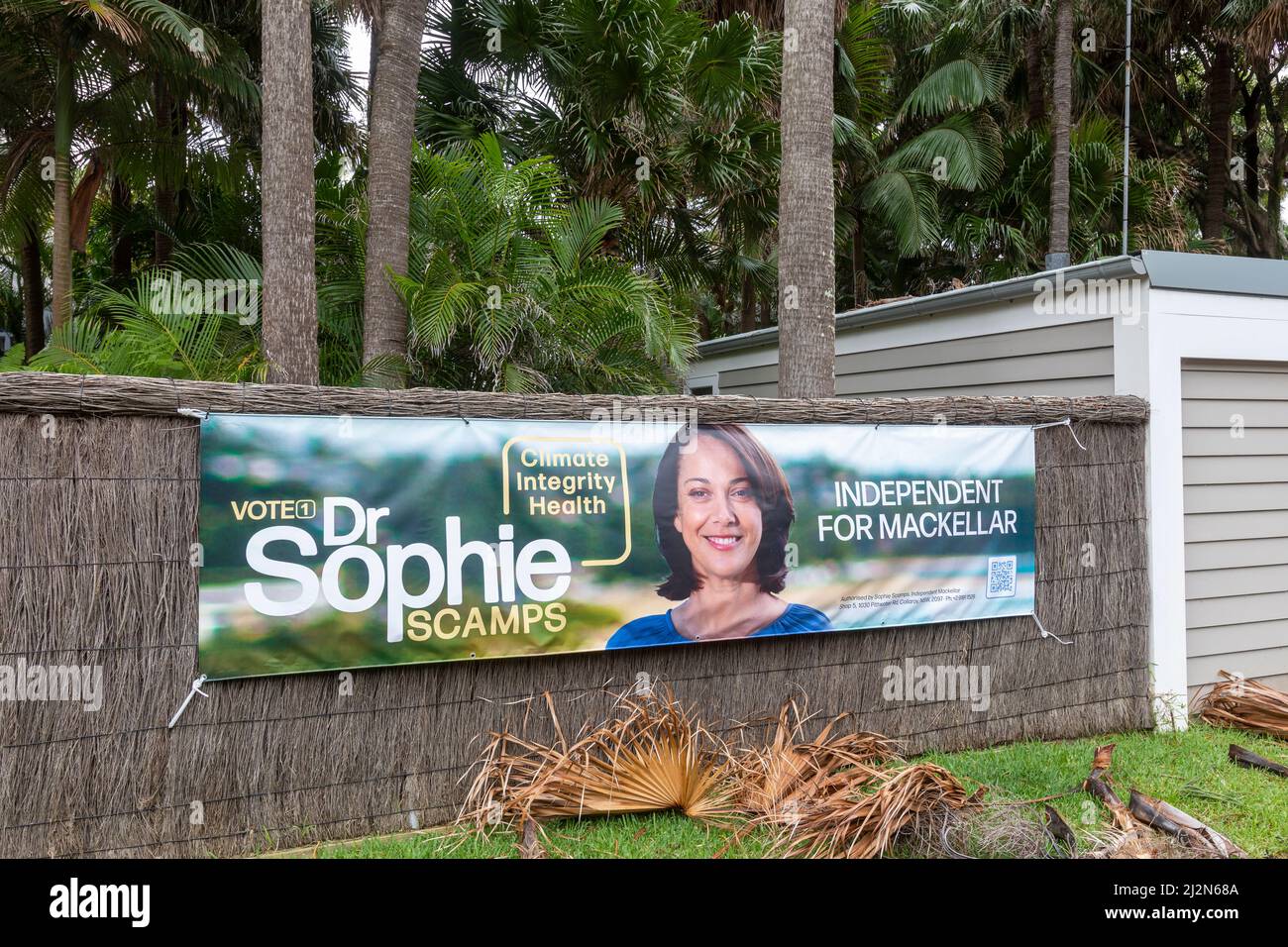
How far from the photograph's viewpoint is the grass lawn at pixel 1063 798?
3.93 meters

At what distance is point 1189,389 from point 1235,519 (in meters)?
0.97

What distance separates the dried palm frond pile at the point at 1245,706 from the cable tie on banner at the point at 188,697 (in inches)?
Result: 229

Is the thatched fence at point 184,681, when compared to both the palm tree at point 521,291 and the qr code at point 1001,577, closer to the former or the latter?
the qr code at point 1001,577

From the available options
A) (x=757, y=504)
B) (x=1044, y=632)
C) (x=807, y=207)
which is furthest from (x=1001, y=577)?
(x=807, y=207)

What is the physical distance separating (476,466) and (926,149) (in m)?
12.1

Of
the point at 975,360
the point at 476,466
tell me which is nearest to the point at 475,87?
the point at 975,360

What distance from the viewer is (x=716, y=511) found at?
476 centimetres

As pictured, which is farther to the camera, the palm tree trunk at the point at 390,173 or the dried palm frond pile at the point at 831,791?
the palm tree trunk at the point at 390,173

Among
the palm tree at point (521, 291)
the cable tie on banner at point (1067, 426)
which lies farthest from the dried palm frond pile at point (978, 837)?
the palm tree at point (521, 291)

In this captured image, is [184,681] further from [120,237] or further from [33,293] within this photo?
A: [33,293]

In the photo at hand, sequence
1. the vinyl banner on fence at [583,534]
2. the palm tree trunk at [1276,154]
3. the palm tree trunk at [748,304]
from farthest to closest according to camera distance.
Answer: the palm tree trunk at [1276,154] < the palm tree trunk at [748,304] < the vinyl banner on fence at [583,534]

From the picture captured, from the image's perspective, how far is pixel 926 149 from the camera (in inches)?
562

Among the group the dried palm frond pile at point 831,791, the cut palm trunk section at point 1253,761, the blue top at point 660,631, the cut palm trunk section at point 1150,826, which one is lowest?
the cut palm trunk section at point 1253,761
